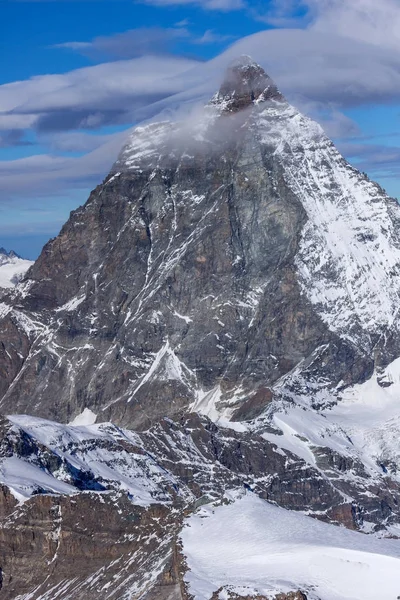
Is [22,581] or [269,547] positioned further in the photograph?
[22,581]

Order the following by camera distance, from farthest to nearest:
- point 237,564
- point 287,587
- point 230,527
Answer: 1. point 230,527
2. point 237,564
3. point 287,587

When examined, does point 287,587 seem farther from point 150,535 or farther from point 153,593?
point 150,535

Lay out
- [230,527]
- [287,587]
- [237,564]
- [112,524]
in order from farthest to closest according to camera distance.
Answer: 1. [112,524]
2. [230,527]
3. [237,564]
4. [287,587]

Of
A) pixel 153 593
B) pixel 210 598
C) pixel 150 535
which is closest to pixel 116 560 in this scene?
pixel 150 535

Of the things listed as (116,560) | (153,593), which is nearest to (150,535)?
(116,560)

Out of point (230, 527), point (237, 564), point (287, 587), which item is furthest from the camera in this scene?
point (230, 527)

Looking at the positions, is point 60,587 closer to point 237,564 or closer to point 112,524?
point 112,524
